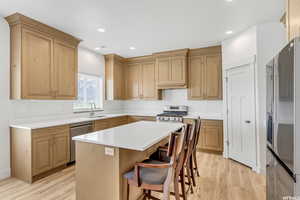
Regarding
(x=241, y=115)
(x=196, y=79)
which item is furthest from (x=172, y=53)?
(x=241, y=115)

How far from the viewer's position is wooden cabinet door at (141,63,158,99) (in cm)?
502

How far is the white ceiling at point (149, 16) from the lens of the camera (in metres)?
2.31

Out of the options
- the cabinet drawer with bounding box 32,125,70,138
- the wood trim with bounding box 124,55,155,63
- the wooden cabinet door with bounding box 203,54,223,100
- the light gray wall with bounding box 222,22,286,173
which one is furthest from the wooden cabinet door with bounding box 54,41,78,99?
the light gray wall with bounding box 222,22,286,173

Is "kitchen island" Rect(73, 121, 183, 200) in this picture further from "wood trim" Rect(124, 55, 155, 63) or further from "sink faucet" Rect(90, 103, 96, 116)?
"wood trim" Rect(124, 55, 155, 63)

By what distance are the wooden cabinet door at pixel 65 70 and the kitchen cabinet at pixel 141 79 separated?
2.09 meters

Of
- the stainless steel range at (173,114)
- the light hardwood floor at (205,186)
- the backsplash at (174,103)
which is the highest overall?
the backsplash at (174,103)

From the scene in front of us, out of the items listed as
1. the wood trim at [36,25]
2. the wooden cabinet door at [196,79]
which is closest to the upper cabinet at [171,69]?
the wooden cabinet door at [196,79]

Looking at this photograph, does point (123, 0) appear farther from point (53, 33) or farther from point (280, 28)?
point (280, 28)

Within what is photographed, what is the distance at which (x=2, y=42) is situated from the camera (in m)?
2.67

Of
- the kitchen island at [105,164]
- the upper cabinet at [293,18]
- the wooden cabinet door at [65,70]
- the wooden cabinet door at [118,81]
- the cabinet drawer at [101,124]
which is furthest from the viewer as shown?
the wooden cabinet door at [118,81]

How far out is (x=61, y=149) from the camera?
3047 millimetres

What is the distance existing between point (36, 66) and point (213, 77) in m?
4.07

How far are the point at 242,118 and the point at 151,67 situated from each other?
300 centimetres

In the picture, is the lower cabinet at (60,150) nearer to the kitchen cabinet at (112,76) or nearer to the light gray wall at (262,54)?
the kitchen cabinet at (112,76)
